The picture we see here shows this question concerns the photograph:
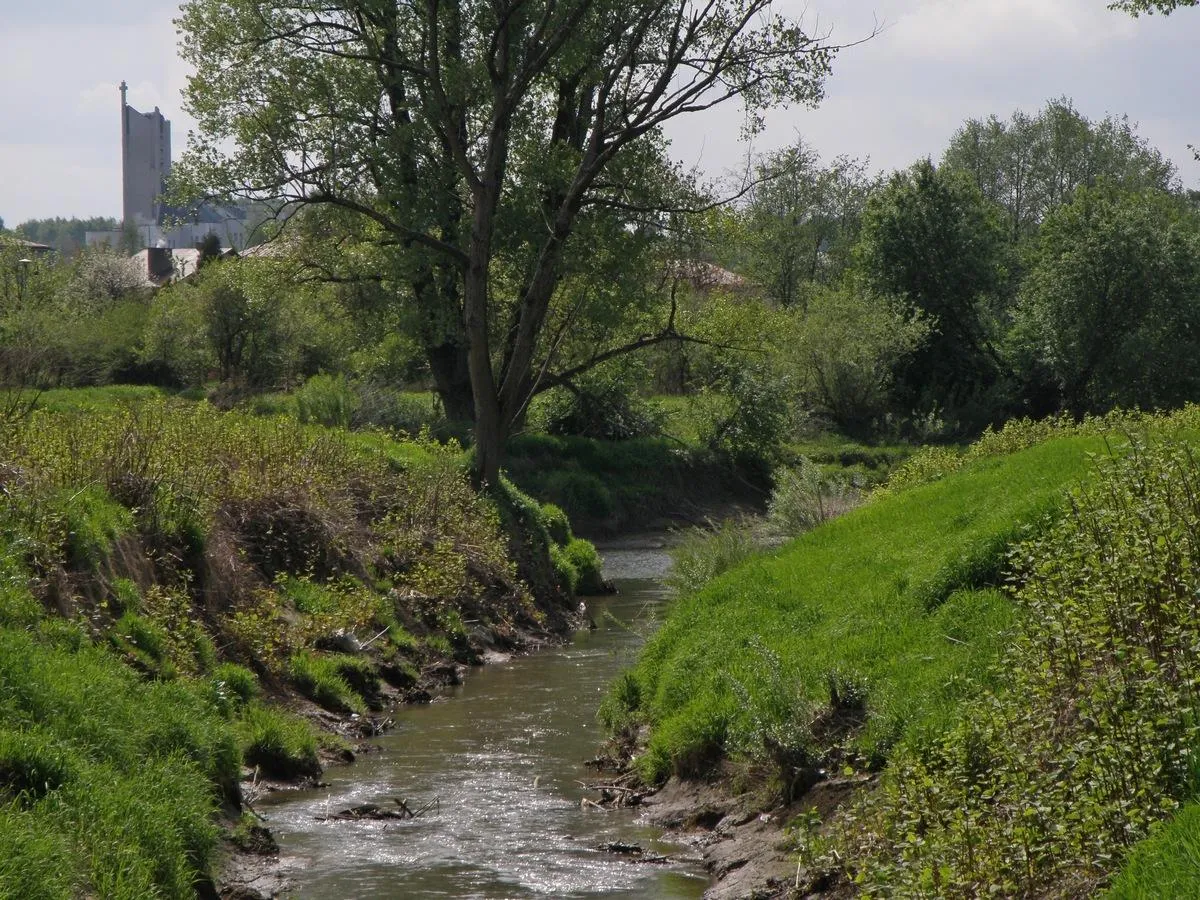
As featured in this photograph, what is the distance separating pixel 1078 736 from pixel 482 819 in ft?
17.6

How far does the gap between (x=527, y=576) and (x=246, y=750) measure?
1170 cm

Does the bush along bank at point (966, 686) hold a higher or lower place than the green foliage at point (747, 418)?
lower

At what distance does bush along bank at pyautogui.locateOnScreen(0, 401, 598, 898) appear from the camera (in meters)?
8.20

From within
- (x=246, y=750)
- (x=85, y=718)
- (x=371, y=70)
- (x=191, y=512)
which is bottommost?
(x=246, y=750)

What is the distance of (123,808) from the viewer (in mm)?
8266

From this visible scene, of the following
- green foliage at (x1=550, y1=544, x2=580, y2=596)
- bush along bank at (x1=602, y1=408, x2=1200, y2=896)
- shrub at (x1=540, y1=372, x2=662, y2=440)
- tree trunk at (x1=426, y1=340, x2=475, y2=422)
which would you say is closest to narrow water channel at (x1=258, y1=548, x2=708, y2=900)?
bush along bank at (x1=602, y1=408, x2=1200, y2=896)

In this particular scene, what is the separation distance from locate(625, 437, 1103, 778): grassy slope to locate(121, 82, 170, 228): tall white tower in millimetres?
166847

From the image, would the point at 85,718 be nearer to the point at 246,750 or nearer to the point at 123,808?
the point at 123,808

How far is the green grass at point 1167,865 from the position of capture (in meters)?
5.03

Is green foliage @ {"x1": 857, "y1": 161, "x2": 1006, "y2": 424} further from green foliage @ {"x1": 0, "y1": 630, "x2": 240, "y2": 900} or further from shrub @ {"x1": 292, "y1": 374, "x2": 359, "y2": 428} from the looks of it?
green foliage @ {"x1": 0, "y1": 630, "x2": 240, "y2": 900}

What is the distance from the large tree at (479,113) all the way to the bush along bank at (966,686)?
1010 centimetres

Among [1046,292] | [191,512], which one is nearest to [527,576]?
[191,512]

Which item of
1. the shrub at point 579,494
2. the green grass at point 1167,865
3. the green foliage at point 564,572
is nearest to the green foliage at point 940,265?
the shrub at point 579,494

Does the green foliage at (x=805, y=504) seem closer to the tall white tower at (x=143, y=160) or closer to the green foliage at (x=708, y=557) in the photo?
the green foliage at (x=708, y=557)
